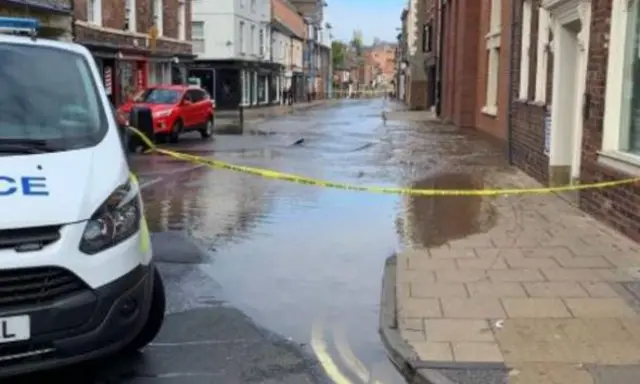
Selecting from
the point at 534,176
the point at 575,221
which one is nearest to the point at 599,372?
the point at 575,221

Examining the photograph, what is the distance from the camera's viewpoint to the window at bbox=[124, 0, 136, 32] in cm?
3406

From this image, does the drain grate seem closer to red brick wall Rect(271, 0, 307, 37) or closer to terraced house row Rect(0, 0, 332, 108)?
terraced house row Rect(0, 0, 332, 108)

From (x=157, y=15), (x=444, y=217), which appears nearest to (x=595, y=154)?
(x=444, y=217)

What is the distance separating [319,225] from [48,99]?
212 inches

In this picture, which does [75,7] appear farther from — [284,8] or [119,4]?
[284,8]

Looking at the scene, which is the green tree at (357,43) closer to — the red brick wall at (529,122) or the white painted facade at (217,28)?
the white painted facade at (217,28)

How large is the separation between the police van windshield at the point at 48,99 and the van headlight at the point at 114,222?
0.44 metres

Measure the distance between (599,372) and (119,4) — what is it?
31362 millimetres

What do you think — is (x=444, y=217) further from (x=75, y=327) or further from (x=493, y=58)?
(x=493, y=58)

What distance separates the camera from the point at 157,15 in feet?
126

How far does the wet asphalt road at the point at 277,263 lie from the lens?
5.13 m

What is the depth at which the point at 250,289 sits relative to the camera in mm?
7012

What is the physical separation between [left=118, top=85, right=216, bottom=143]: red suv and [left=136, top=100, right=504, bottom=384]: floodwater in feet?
11.8

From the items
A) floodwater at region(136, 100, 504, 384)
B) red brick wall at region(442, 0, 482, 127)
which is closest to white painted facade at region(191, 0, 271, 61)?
red brick wall at region(442, 0, 482, 127)
